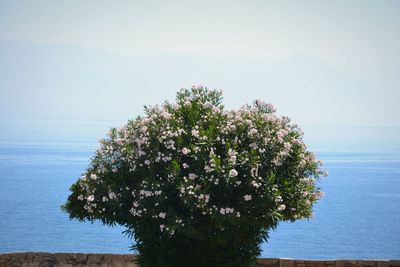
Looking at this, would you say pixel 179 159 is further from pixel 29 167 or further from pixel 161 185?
pixel 29 167

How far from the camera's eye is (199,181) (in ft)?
46.8

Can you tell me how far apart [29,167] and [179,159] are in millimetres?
99651

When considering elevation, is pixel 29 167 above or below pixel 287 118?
above

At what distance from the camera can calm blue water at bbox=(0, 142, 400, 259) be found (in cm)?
7081

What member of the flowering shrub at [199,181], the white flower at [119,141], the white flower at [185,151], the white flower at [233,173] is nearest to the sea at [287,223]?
the flowering shrub at [199,181]

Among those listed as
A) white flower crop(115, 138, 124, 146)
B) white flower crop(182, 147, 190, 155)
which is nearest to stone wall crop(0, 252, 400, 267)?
white flower crop(115, 138, 124, 146)

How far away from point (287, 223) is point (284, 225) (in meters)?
5.42

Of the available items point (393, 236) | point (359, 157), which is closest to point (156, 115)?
point (393, 236)

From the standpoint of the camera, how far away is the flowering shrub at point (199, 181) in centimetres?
1434

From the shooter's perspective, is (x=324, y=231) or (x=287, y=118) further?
(x=324, y=231)

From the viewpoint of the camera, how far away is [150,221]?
15078 millimetres

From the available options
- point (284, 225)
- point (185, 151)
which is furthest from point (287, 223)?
point (185, 151)

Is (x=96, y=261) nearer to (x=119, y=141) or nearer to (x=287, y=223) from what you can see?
(x=119, y=141)

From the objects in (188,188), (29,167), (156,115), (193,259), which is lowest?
(193,259)
